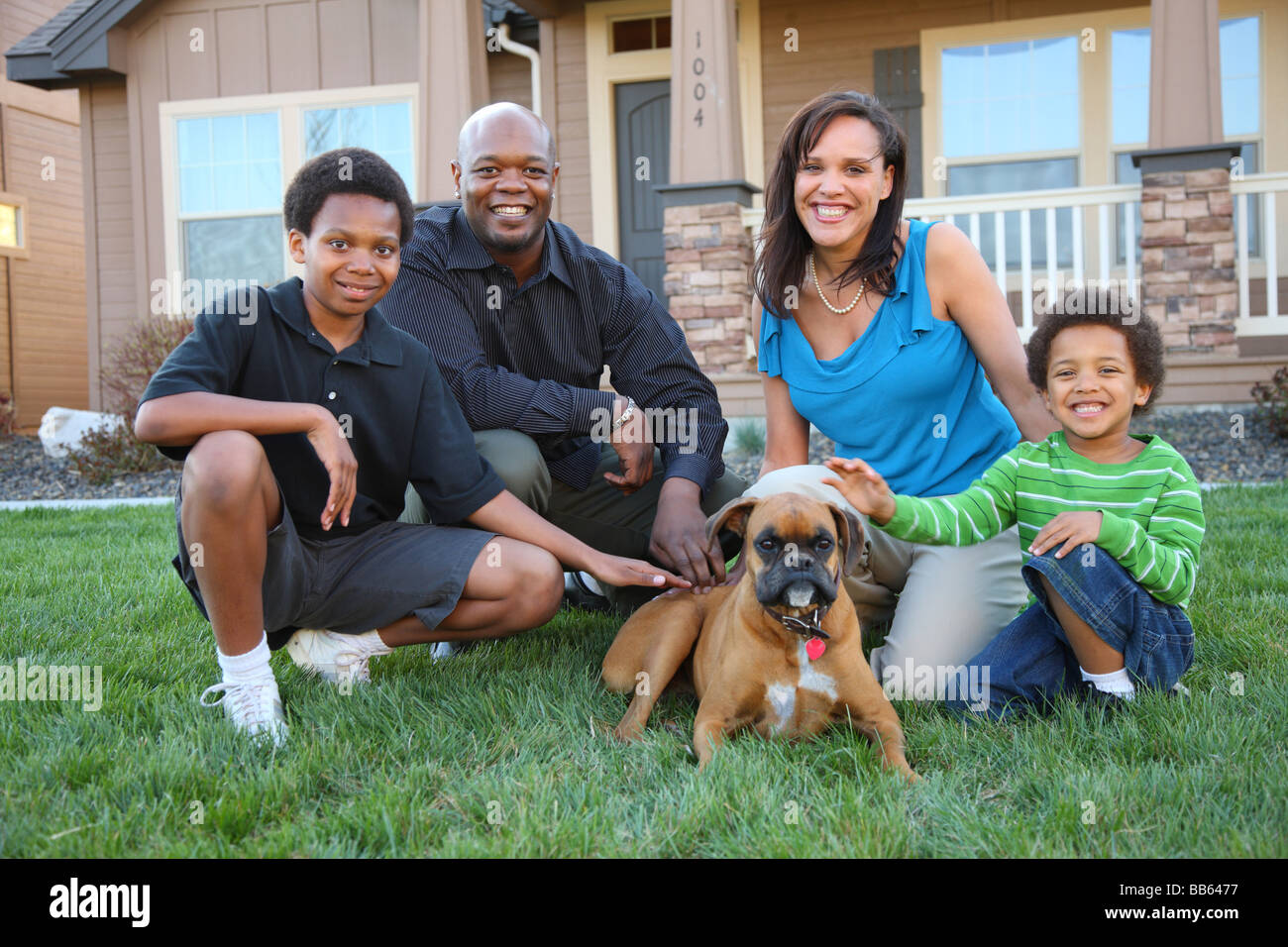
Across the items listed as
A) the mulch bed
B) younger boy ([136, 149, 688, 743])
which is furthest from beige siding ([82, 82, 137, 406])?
younger boy ([136, 149, 688, 743])

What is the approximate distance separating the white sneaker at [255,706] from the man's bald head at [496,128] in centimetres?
206

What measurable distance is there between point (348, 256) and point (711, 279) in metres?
6.47

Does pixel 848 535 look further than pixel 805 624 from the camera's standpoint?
Yes

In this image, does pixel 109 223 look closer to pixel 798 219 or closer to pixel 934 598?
pixel 798 219

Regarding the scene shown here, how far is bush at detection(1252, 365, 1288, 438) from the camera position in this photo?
8.07 meters

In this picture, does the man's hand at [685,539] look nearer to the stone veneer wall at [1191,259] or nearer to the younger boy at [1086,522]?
the younger boy at [1086,522]

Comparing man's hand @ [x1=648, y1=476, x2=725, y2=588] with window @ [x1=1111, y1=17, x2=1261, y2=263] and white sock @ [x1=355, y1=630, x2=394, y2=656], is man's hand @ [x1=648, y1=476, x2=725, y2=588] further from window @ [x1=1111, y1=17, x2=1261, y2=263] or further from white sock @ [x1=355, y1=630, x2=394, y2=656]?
window @ [x1=1111, y1=17, x2=1261, y2=263]

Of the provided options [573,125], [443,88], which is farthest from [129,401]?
[573,125]

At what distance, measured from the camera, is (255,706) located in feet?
10.2

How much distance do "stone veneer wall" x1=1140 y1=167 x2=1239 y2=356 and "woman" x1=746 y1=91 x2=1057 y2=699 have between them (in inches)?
232

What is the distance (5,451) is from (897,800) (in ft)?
39.8

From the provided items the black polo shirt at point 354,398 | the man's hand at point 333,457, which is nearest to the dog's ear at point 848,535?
the black polo shirt at point 354,398
